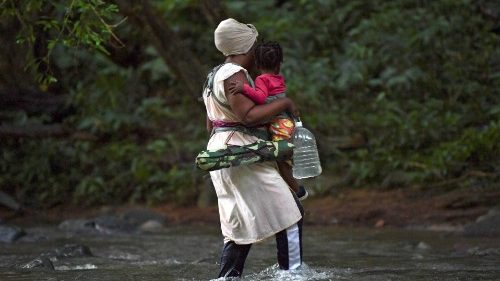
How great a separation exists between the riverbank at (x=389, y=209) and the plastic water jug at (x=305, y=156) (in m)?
5.15

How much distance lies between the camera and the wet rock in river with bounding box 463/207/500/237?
Answer: 9.89 m

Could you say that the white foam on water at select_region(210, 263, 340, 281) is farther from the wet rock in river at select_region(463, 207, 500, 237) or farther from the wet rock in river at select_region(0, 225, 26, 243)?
the wet rock in river at select_region(0, 225, 26, 243)

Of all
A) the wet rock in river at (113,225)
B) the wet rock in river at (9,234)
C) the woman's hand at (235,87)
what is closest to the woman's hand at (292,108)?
the woman's hand at (235,87)

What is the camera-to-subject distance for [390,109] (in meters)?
14.5

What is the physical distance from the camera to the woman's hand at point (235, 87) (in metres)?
5.38

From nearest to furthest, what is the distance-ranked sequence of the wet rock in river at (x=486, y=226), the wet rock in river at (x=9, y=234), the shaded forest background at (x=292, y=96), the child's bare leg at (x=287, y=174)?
the child's bare leg at (x=287, y=174) < the wet rock in river at (x=486, y=226) < the wet rock in river at (x=9, y=234) < the shaded forest background at (x=292, y=96)

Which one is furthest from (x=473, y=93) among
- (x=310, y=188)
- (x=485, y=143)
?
(x=310, y=188)

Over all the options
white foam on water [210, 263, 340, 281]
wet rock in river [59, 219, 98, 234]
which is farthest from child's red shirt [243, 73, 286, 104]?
wet rock in river [59, 219, 98, 234]

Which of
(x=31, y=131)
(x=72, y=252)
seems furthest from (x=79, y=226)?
(x=72, y=252)

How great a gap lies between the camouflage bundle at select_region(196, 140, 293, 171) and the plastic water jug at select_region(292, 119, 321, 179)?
48 centimetres

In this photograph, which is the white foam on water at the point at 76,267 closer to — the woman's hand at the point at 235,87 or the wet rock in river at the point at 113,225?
the woman's hand at the point at 235,87

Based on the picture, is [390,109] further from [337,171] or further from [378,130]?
[337,171]

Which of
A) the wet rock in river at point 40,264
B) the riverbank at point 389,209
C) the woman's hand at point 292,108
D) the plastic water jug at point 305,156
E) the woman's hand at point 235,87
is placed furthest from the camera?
the riverbank at point 389,209

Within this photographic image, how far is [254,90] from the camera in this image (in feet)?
17.9
